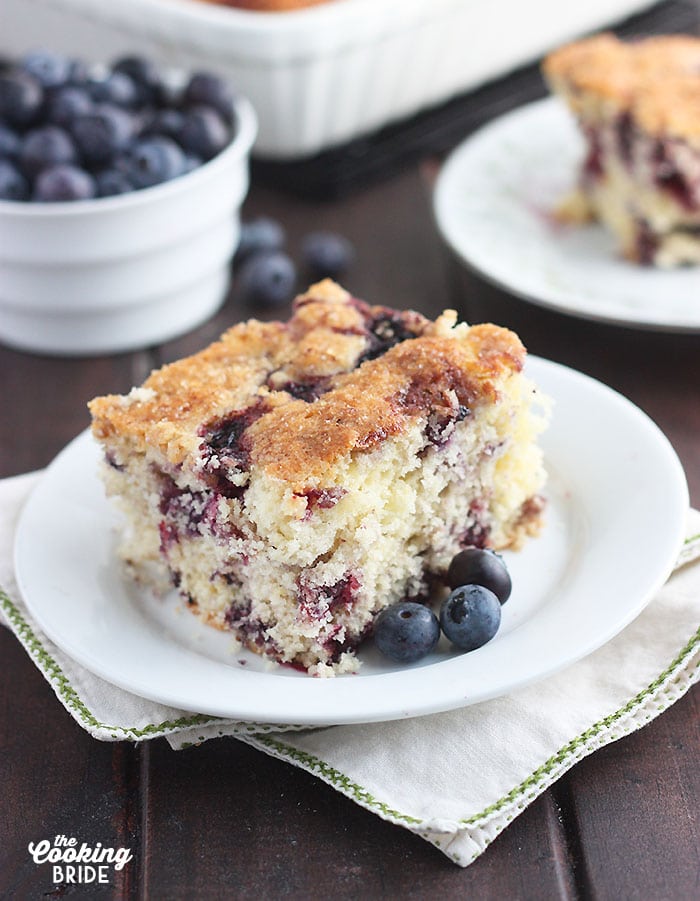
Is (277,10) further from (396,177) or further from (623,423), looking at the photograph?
(623,423)

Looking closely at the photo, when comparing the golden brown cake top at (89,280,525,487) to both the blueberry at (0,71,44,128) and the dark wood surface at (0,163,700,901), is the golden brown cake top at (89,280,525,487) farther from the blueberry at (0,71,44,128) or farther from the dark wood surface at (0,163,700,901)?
the blueberry at (0,71,44,128)

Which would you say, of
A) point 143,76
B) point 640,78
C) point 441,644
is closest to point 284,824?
point 441,644

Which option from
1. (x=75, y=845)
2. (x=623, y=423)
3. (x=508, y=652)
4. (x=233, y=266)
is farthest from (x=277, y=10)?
(x=75, y=845)

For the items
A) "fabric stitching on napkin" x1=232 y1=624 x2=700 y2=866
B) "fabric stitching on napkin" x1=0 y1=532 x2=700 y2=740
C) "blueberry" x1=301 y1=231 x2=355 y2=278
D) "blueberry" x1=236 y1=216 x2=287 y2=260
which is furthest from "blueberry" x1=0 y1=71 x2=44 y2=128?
"fabric stitching on napkin" x1=232 y1=624 x2=700 y2=866

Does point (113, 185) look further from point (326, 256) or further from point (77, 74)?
point (326, 256)

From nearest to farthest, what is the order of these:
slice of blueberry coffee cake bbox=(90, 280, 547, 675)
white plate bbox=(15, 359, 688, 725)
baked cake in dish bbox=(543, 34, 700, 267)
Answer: white plate bbox=(15, 359, 688, 725) → slice of blueberry coffee cake bbox=(90, 280, 547, 675) → baked cake in dish bbox=(543, 34, 700, 267)

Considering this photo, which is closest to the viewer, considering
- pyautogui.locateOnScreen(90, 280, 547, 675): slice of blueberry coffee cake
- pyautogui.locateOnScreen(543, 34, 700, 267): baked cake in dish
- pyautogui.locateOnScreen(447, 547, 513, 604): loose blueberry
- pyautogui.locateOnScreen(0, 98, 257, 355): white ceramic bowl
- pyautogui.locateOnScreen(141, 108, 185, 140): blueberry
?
pyautogui.locateOnScreen(90, 280, 547, 675): slice of blueberry coffee cake

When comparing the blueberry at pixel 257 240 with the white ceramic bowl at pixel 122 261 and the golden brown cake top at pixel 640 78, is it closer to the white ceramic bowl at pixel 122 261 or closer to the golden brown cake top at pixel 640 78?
the white ceramic bowl at pixel 122 261
